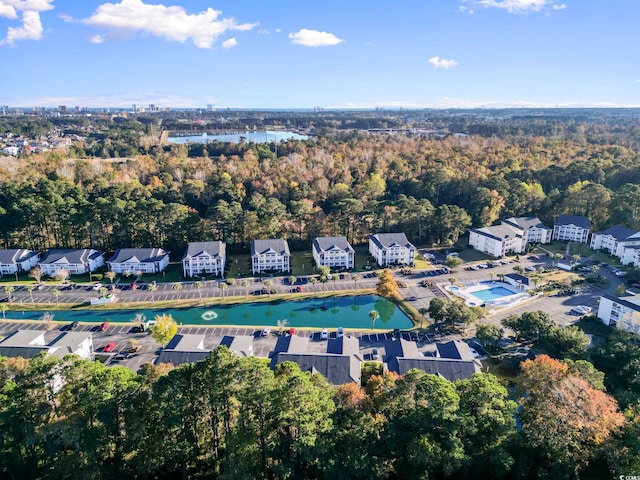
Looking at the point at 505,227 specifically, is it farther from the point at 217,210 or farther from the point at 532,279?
the point at 217,210

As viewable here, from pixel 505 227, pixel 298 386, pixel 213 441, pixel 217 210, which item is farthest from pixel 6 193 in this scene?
pixel 505 227

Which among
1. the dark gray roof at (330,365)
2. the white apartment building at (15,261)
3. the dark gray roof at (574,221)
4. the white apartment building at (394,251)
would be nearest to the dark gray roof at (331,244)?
the white apartment building at (394,251)

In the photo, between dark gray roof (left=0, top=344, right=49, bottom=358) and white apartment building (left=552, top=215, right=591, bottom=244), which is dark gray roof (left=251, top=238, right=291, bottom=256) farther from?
white apartment building (left=552, top=215, right=591, bottom=244)

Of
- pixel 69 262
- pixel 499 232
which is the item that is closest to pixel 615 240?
pixel 499 232

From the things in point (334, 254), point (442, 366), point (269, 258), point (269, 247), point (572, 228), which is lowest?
point (442, 366)

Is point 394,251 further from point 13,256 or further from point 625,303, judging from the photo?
point 13,256

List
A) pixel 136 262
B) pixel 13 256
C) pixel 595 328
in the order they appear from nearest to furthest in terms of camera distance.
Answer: pixel 595 328, pixel 13 256, pixel 136 262

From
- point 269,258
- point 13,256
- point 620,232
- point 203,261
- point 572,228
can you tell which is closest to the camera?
point 13,256

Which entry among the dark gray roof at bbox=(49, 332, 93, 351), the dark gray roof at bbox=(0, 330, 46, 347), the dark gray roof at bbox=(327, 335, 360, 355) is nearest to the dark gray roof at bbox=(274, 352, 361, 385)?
the dark gray roof at bbox=(327, 335, 360, 355)
